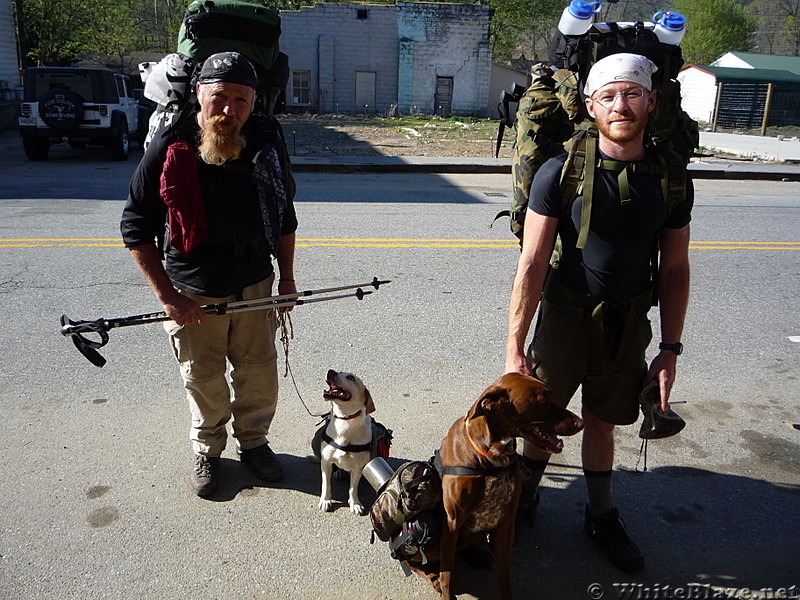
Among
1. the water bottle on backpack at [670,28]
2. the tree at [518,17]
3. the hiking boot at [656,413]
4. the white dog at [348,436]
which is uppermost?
the tree at [518,17]

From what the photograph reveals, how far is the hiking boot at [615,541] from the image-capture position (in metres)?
2.71

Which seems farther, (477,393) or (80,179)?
(80,179)

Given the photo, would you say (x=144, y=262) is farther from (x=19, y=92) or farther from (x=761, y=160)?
(x=19, y=92)

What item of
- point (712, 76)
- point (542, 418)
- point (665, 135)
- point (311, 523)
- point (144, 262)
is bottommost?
point (311, 523)

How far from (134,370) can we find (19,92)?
24155 millimetres

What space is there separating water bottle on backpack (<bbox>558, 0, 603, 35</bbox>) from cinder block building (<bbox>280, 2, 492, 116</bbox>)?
31.3m

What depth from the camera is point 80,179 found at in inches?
465

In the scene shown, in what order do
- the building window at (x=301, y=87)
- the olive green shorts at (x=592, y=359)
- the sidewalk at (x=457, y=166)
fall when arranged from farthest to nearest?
the building window at (x=301, y=87) → the sidewalk at (x=457, y=166) → the olive green shorts at (x=592, y=359)

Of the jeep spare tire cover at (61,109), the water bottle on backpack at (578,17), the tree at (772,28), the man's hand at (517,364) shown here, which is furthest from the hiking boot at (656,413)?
the tree at (772,28)

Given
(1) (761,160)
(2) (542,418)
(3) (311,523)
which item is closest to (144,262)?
(3) (311,523)

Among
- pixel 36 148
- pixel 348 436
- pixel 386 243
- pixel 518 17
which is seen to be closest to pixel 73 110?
pixel 36 148

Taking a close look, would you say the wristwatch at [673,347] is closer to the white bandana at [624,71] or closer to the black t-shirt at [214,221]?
the white bandana at [624,71]

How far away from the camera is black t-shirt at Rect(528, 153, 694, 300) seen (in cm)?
243

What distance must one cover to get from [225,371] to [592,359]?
173cm
